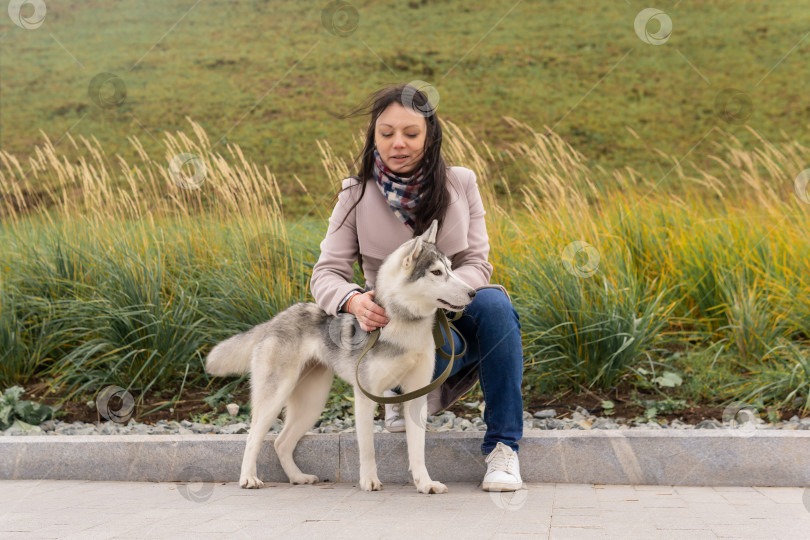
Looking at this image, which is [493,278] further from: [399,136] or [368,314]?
[368,314]

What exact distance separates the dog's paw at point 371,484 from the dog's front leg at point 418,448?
0.19 m

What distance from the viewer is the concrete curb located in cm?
355

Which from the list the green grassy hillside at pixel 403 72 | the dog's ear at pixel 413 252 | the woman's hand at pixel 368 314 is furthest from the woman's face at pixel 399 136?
the green grassy hillside at pixel 403 72

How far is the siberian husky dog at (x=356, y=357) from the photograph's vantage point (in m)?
3.19

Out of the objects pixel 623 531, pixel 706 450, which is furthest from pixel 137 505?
pixel 706 450

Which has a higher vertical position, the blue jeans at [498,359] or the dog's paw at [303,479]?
the blue jeans at [498,359]

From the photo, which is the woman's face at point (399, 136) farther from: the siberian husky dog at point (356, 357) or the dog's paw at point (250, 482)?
the dog's paw at point (250, 482)

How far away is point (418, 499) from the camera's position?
11.0 feet

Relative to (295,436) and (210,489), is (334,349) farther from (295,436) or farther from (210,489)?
(210,489)

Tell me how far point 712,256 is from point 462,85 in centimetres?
1996

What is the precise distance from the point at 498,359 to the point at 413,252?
71cm

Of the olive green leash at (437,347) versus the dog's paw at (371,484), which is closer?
the olive green leash at (437,347)

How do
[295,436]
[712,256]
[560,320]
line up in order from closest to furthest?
[295,436] → [560,320] → [712,256]

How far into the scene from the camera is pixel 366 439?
3484 millimetres
